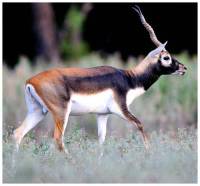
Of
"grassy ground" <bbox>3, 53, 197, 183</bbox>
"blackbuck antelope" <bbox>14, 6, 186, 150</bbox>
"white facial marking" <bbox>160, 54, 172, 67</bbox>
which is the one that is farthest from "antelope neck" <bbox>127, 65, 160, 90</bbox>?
"grassy ground" <bbox>3, 53, 197, 183</bbox>

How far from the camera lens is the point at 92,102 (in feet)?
38.0

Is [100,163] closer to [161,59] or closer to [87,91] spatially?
[87,91]

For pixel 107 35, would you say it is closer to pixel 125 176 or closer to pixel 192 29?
pixel 192 29

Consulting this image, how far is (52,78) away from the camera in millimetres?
11477

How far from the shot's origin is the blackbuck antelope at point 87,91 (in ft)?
37.3

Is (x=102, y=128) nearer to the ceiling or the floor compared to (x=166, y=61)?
nearer to the floor

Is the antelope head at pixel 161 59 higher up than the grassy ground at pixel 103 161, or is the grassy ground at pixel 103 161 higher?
the antelope head at pixel 161 59

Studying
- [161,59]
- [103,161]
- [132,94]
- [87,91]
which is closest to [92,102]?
[87,91]

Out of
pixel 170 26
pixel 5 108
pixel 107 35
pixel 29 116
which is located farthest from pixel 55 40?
pixel 29 116

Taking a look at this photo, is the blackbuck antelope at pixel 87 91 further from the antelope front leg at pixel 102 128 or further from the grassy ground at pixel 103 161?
the grassy ground at pixel 103 161

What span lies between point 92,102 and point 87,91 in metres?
0.15

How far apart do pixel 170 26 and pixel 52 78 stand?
13.2 metres

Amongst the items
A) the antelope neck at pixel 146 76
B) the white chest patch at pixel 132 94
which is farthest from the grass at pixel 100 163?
the antelope neck at pixel 146 76

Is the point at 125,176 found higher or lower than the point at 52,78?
lower
